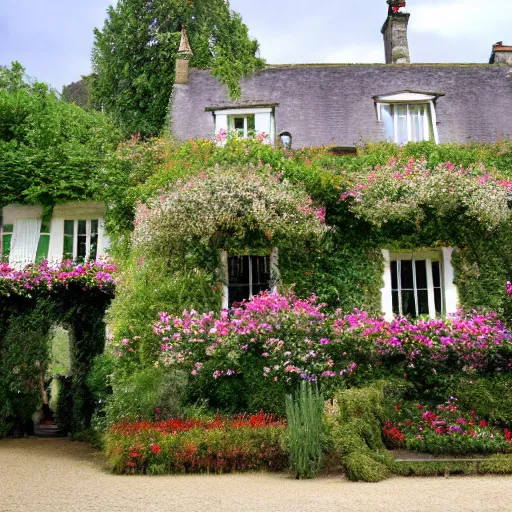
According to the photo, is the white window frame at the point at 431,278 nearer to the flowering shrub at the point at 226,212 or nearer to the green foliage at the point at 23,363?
the flowering shrub at the point at 226,212

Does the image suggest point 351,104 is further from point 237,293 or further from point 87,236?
point 87,236

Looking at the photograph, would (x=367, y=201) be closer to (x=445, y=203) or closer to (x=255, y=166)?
(x=445, y=203)

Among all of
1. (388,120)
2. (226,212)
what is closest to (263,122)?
(388,120)

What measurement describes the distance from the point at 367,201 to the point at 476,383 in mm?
3910

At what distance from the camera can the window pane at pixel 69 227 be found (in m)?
15.5

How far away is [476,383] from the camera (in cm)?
1003

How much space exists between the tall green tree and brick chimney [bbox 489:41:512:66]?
883cm

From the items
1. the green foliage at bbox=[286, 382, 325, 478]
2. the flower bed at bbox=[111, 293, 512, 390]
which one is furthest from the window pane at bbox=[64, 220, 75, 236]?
the green foliage at bbox=[286, 382, 325, 478]

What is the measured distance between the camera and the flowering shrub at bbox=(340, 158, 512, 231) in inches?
481

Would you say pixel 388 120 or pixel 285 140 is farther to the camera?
pixel 388 120

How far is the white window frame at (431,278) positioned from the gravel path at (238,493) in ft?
17.2

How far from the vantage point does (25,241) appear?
599 inches

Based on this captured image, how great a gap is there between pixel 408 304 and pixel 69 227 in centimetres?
768

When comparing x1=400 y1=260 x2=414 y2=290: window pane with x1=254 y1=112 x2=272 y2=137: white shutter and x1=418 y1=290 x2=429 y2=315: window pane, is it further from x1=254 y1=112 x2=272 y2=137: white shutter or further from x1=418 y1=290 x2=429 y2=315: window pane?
x1=254 y1=112 x2=272 y2=137: white shutter
